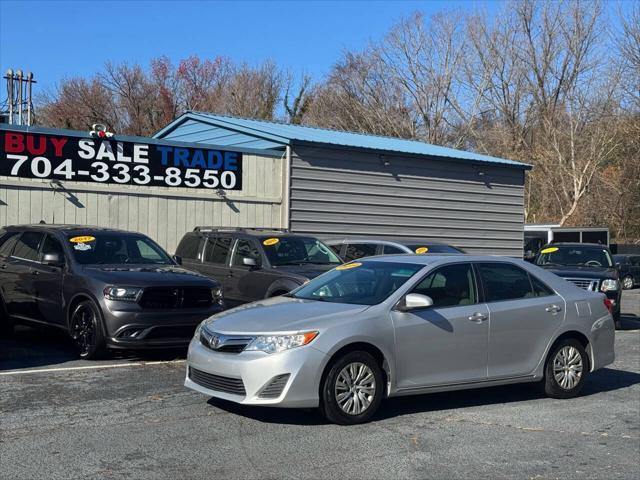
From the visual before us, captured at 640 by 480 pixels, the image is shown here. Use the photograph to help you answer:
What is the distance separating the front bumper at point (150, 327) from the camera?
31.8ft

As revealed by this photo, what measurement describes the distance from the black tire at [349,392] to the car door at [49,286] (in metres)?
4.95

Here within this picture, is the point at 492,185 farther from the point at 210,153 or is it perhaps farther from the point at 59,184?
the point at 59,184

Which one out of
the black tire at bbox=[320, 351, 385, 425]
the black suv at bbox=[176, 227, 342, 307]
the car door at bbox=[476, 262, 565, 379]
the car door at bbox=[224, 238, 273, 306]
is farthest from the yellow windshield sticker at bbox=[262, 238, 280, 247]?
the black tire at bbox=[320, 351, 385, 425]

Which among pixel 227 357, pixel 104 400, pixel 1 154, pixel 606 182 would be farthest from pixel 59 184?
pixel 606 182

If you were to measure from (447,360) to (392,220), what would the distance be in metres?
12.5

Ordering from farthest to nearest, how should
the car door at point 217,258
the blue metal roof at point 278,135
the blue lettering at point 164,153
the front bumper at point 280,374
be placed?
1. the blue metal roof at point 278,135
2. the blue lettering at point 164,153
3. the car door at point 217,258
4. the front bumper at point 280,374

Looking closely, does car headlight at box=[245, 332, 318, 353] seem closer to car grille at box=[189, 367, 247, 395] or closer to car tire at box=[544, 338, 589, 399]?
car grille at box=[189, 367, 247, 395]

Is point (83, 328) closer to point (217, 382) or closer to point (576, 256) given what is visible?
point (217, 382)

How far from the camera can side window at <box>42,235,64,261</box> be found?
434 inches

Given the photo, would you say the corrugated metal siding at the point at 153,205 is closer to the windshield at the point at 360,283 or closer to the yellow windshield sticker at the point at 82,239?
the yellow windshield sticker at the point at 82,239

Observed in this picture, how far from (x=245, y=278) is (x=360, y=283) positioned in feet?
15.6

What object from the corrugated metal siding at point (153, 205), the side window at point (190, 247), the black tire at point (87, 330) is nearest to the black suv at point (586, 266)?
the corrugated metal siding at point (153, 205)

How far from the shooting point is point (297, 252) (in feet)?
42.0

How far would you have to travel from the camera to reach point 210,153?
56.1ft
